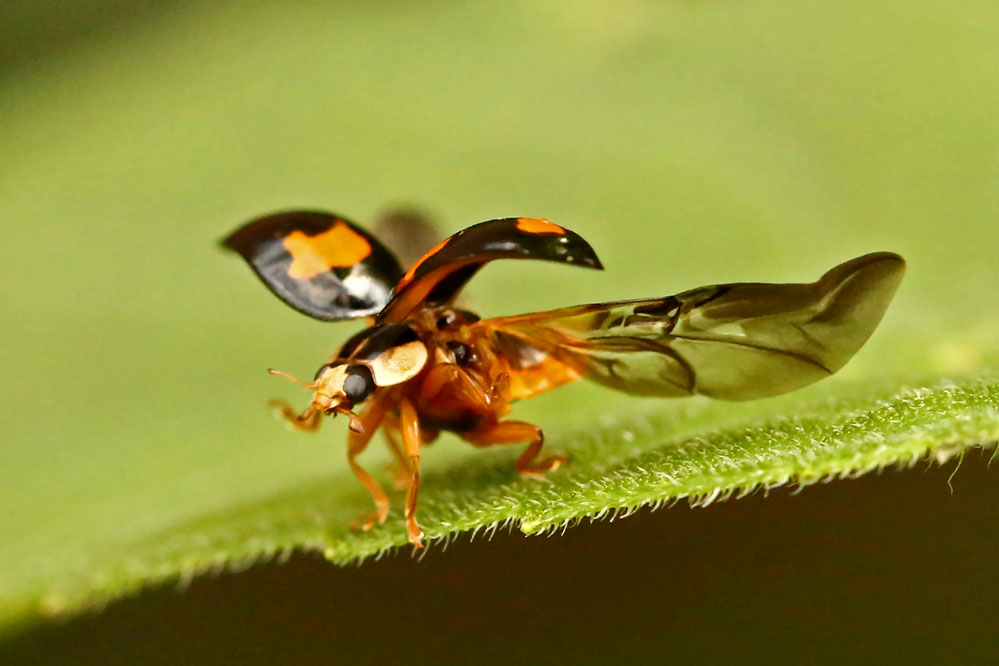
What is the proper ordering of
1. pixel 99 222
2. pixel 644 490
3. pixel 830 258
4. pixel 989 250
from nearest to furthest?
pixel 644 490 → pixel 989 250 → pixel 830 258 → pixel 99 222

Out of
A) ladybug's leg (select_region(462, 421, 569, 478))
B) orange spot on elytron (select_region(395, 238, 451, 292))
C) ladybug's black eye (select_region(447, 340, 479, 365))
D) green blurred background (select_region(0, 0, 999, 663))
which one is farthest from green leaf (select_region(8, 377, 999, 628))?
orange spot on elytron (select_region(395, 238, 451, 292))

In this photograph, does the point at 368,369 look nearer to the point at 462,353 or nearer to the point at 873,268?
the point at 462,353

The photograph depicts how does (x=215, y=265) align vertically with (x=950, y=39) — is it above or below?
below

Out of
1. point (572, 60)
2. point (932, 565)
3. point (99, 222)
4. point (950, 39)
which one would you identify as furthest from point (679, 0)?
point (932, 565)

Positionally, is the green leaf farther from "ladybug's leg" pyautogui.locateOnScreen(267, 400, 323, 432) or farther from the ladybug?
"ladybug's leg" pyautogui.locateOnScreen(267, 400, 323, 432)

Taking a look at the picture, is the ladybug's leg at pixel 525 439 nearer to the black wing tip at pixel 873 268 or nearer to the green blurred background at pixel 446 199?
the green blurred background at pixel 446 199

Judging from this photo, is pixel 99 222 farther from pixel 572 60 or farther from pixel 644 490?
pixel 644 490
